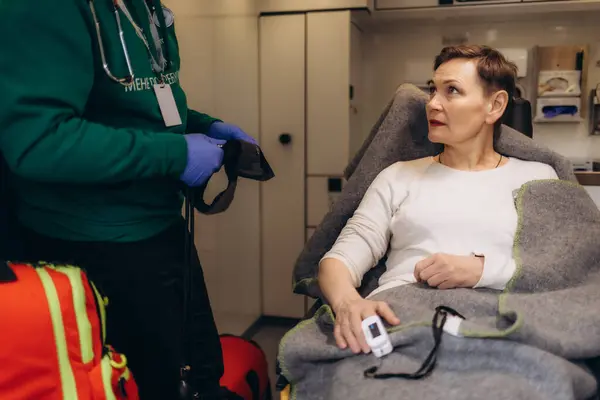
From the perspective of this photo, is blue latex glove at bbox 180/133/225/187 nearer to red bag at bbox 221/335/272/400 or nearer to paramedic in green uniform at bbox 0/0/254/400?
paramedic in green uniform at bbox 0/0/254/400

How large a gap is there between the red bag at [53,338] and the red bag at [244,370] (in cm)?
54

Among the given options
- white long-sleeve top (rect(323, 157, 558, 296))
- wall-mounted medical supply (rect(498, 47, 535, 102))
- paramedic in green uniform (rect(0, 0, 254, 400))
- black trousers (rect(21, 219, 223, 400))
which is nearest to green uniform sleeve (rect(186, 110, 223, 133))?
paramedic in green uniform (rect(0, 0, 254, 400))

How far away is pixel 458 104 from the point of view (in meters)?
1.40

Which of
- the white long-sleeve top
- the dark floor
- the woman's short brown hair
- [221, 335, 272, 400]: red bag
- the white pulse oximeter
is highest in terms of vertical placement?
the woman's short brown hair

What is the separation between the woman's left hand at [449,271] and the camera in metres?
1.19

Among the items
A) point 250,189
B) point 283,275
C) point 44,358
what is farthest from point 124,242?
point 283,275

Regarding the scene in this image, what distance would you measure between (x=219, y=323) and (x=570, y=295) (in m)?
1.50

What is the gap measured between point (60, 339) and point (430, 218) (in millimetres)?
821

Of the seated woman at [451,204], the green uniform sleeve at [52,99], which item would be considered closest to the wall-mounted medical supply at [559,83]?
the seated woman at [451,204]

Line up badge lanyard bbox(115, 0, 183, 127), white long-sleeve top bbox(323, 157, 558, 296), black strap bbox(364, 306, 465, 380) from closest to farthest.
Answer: black strap bbox(364, 306, 465, 380) → badge lanyard bbox(115, 0, 183, 127) → white long-sleeve top bbox(323, 157, 558, 296)

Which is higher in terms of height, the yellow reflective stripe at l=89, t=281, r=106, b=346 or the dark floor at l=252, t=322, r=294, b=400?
the yellow reflective stripe at l=89, t=281, r=106, b=346

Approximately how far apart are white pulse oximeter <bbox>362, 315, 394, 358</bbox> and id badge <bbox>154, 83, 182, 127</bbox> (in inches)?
20.7

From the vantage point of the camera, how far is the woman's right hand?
3.39 ft

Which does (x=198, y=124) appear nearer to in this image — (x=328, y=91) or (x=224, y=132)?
(x=224, y=132)
